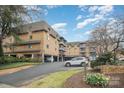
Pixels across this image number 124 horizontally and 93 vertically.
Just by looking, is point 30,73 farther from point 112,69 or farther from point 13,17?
point 112,69

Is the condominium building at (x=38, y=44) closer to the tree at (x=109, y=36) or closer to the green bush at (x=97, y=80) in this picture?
the tree at (x=109, y=36)

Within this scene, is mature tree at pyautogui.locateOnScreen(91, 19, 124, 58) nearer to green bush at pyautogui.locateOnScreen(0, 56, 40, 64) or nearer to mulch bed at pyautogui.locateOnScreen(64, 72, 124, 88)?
mulch bed at pyautogui.locateOnScreen(64, 72, 124, 88)

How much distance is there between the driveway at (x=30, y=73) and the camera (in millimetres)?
5883

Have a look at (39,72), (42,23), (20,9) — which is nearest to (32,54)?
(39,72)

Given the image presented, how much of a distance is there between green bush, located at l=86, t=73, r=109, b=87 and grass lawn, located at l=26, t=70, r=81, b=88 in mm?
687

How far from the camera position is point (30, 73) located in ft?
19.6

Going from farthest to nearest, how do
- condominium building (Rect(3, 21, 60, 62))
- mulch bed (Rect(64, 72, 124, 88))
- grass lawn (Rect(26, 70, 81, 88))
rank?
condominium building (Rect(3, 21, 60, 62)) < grass lawn (Rect(26, 70, 81, 88)) < mulch bed (Rect(64, 72, 124, 88))

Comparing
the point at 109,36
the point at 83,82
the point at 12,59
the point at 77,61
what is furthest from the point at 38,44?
the point at 109,36

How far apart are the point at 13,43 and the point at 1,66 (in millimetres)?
751

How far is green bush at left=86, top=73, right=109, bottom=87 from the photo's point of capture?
533 centimetres

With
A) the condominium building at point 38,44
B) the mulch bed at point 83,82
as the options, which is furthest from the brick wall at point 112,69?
the condominium building at point 38,44

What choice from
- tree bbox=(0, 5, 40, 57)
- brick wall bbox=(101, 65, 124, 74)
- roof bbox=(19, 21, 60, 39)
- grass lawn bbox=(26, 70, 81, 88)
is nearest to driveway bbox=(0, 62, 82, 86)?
grass lawn bbox=(26, 70, 81, 88)

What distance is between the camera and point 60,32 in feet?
19.8
